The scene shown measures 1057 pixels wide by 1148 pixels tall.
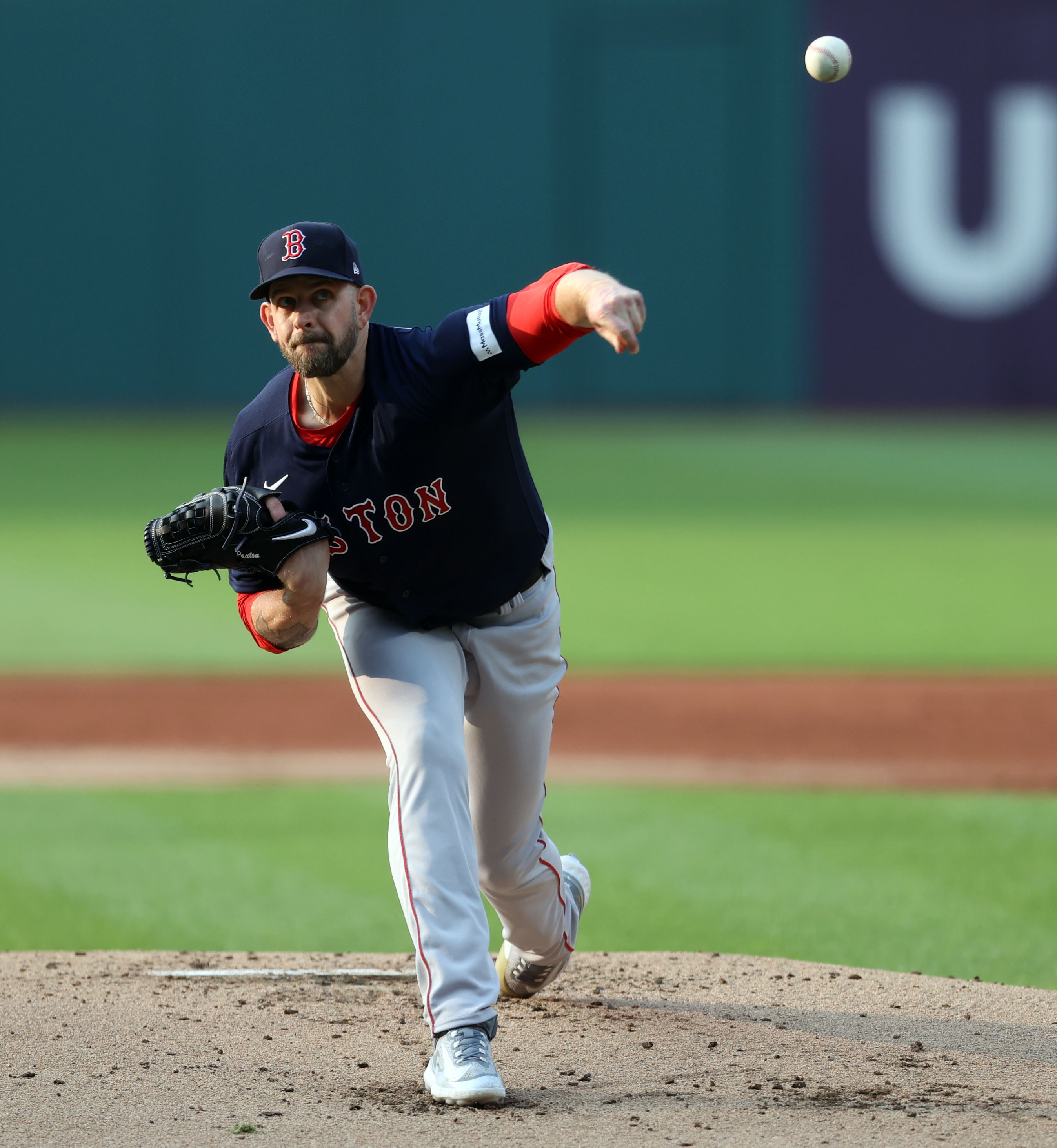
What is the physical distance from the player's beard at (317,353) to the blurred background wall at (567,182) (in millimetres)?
19767

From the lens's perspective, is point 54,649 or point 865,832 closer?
point 865,832

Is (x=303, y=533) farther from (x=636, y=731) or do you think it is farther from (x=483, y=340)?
(x=636, y=731)

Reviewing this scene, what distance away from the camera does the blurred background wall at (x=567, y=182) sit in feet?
76.3

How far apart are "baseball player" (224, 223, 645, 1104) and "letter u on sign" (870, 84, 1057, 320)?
66.7ft

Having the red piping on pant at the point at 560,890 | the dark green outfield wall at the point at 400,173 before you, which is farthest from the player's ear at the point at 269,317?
the dark green outfield wall at the point at 400,173

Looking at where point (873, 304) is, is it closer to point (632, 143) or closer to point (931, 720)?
point (632, 143)

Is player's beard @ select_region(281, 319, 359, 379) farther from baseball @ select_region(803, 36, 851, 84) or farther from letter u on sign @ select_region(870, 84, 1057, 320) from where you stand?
letter u on sign @ select_region(870, 84, 1057, 320)

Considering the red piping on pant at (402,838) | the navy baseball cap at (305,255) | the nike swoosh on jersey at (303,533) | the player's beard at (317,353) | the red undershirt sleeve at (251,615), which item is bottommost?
the red piping on pant at (402,838)

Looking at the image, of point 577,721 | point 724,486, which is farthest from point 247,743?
point 724,486

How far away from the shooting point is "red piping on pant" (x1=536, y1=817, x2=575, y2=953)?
13.6 ft

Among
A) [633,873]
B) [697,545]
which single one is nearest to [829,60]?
[633,873]

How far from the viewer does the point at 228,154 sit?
23.3 metres

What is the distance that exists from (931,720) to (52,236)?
17.9m

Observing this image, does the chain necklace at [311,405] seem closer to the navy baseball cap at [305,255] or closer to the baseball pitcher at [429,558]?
the baseball pitcher at [429,558]
